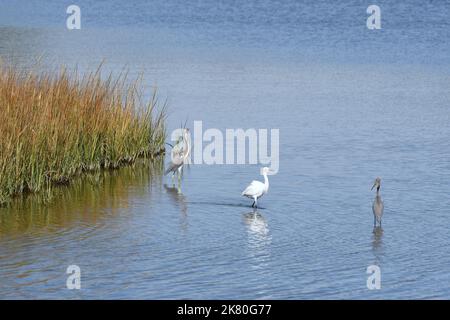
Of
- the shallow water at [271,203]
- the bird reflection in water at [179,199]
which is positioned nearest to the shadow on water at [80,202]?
the shallow water at [271,203]

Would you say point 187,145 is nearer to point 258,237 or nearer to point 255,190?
point 255,190

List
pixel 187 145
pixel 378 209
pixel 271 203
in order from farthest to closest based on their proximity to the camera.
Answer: pixel 187 145 < pixel 271 203 < pixel 378 209

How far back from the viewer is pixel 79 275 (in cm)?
1081

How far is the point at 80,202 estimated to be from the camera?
1420 centimetres

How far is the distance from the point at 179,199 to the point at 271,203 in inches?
52.3

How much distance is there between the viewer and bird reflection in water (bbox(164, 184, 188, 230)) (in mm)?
13344

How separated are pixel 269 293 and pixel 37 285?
2375 millimetres

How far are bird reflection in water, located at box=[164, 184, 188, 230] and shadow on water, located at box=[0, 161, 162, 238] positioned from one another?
38 centimetres

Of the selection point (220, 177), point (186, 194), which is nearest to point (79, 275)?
point (186, 194)

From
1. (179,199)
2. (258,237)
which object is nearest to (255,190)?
(179,199)

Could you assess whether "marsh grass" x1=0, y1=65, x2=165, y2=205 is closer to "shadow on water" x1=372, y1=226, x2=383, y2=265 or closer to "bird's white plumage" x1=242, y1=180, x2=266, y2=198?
"bird's white plumage" x1=242, y1=180, x2=266, y2=198

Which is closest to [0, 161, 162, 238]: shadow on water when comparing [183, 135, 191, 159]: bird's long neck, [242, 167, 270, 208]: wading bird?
[183, 135, 191, 159]: bird's long neck
